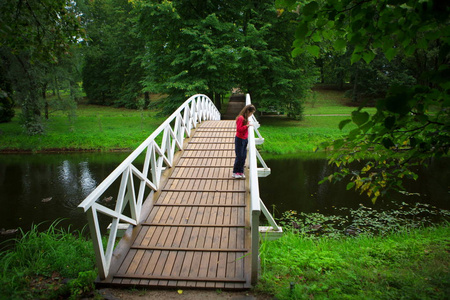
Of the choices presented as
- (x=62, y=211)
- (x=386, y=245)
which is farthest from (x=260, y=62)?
(x=386, y=245)

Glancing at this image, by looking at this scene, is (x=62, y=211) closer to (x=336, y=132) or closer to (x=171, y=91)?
(x=171, y=91)

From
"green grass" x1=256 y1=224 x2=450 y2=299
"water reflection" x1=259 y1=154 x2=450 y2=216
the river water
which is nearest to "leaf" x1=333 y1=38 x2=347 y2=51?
"green grass" x1=256 y1=224 x2=450 y2=299

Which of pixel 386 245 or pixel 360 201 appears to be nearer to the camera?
pixel 386 245

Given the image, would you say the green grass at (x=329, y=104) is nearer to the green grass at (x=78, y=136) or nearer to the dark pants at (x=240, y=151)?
the green grass at (x=78, y=136)

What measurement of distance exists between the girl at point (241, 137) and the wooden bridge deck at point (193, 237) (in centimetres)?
20

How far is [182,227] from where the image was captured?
4.13 meters

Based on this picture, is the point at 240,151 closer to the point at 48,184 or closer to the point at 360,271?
the point at 360,271

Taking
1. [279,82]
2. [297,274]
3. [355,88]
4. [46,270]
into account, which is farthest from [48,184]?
[355,88]

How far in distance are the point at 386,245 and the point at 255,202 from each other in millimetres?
3250

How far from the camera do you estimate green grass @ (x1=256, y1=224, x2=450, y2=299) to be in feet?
9.62

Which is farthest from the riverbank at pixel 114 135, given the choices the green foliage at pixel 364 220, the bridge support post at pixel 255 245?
the bridge support post at pixel 255 245

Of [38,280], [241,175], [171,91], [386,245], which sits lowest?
[386,245]

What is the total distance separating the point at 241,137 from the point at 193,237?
2.24 meters

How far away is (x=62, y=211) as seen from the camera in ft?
27.8
